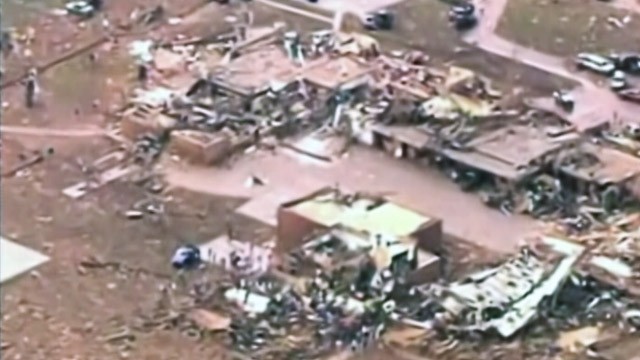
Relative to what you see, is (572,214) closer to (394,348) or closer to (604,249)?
(604,249)

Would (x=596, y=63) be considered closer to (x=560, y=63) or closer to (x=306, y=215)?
(x=560, y=63)

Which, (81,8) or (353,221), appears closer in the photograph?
(353,221)

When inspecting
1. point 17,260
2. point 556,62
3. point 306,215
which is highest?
point 306,215

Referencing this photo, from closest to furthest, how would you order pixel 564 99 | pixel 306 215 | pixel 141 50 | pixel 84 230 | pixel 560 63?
1. pixel 306 215
2. pixel 84 230
3. pixel 564 99
4. pixel 141 50
5. pixel 560 63

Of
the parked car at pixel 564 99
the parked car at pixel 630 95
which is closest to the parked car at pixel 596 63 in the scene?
the parked car at pixel 630 95

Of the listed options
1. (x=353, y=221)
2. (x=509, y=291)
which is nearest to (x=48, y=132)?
(x=353, y=221)

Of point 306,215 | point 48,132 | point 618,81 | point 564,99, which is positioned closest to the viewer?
point 306,215

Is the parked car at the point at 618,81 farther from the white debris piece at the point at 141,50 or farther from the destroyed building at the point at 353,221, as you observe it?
the white debris piece at the point at 141,50

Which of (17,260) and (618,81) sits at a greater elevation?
(618,81)

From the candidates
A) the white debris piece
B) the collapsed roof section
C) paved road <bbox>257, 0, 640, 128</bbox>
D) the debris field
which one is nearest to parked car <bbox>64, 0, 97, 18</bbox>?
the debris field
